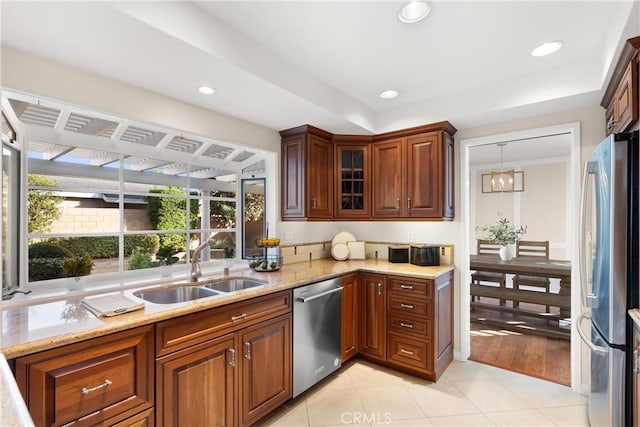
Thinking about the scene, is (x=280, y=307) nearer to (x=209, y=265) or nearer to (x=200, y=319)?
(x=200, y=319)

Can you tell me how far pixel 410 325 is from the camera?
8.79ft

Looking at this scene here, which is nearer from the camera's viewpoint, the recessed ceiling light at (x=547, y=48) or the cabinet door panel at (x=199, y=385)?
the cabinet door panel at (x=199, y=385)

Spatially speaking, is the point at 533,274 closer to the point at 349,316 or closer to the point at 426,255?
the point at 426,255

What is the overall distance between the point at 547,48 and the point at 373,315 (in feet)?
8.02

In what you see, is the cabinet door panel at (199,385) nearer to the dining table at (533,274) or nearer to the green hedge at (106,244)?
the green hedge at (106,244)

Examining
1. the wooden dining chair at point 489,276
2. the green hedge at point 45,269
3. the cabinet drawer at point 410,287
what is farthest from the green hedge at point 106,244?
the wooden dining chair at point 489,276

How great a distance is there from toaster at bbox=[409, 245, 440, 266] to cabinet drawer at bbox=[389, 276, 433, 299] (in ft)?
1.31

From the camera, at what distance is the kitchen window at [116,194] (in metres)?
1.86

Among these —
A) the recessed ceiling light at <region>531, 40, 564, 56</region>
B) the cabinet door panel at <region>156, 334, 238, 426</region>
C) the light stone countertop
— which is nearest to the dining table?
the recessed ceiling light at <region>531, 40, 564, 56</region>

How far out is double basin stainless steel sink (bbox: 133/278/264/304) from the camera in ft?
6.66

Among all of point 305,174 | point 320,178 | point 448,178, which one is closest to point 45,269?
point 305,174

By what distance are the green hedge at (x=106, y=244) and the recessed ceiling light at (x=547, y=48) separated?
3060 millimetres

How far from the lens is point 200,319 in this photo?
1690 mm

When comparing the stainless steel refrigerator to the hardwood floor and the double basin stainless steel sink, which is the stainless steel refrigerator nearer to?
the hardwood floor
